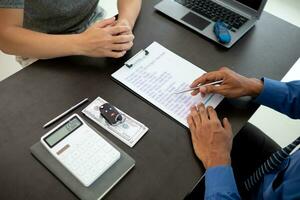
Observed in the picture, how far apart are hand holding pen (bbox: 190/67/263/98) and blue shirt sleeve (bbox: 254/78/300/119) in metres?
0.02

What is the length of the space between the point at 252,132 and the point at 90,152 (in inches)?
26.2

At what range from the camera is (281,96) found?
93 cm

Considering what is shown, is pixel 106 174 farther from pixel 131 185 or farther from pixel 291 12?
pixel 291 12

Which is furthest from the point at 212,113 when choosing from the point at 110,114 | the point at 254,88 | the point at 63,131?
the point at 63,131

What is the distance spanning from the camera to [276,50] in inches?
41.5

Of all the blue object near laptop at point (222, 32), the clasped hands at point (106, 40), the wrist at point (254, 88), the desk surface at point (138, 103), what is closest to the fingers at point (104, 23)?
the clasped hands at point (106, 40)

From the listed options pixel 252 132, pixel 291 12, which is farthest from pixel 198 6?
pixel 291 12

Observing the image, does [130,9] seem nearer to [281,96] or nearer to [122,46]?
[122,46]

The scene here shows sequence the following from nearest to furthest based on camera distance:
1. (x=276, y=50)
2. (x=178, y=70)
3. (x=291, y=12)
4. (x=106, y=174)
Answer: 1. (x=106, y=174)
2. (x=178, y=70)
3. (x=276, y=50)
4. (x=291, y=12)

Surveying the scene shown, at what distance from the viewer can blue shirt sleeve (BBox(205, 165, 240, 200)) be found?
0.74m

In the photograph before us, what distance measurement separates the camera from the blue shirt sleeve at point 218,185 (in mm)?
741

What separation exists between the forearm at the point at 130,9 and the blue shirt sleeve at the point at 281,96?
49cm

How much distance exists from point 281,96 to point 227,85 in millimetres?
195

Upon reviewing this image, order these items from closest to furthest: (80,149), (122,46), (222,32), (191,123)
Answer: (80,149), (191,123), (122,46), (222,32)
